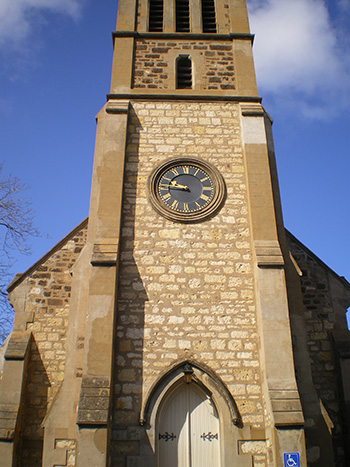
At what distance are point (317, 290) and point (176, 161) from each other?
190 inches

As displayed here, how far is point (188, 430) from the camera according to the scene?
340 inches

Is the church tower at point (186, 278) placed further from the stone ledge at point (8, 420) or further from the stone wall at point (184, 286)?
the stone ledge at point (8, 420)

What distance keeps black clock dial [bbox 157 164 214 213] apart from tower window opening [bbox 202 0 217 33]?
5.75 meters

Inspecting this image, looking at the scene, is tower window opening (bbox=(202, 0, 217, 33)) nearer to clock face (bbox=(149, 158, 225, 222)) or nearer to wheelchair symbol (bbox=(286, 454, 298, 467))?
clock face (bbox=(149, 158, 225, 222))

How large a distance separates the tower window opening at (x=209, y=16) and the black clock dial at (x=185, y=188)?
18.9 ft

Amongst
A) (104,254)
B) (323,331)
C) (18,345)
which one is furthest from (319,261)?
(18,345)

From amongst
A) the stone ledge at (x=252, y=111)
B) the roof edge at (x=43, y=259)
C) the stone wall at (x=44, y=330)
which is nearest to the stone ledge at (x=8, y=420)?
the stone wall at (x=44, y=330)

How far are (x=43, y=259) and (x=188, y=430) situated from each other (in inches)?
222

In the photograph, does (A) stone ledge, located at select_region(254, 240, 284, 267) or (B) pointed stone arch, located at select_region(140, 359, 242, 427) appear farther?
(A) stone ledge, located at select_region(254, 240, 284, 267)

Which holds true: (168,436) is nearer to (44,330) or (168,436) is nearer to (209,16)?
(44,330)

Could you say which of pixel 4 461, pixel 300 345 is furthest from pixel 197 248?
pixel 4 461

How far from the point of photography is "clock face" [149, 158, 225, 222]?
1035 cm

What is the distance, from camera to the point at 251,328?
921cm

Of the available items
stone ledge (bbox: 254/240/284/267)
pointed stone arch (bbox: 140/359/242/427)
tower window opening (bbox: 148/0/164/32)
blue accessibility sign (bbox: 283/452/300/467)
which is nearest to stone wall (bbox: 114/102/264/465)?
pointed stone arch (bbox: 140/359/242/427)
